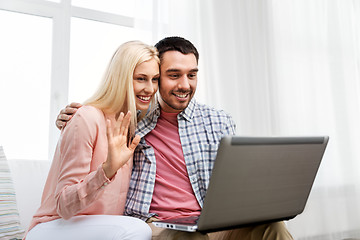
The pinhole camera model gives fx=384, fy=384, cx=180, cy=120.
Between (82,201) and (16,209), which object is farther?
(16,209)

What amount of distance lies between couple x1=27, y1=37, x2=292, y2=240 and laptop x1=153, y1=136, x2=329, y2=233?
0.15 metres

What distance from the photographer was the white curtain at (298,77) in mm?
2396

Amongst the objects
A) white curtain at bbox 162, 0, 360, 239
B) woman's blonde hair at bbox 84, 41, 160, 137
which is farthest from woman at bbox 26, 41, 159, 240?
white curtain at bbox 162, 0, 360, 239

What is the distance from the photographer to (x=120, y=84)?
1378mm

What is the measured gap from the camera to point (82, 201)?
1.12 m

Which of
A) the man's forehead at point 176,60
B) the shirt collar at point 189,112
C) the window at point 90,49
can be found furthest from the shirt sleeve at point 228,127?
the window at point 90,49

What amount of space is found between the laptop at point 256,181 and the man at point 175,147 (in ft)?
0.81

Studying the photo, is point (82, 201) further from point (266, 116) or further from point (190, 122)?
point (266, 116)

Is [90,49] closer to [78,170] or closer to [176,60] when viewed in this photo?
[176,60]

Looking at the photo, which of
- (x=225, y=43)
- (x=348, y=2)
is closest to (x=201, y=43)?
(x=225, y=43)

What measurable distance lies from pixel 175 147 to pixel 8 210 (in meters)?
0.69

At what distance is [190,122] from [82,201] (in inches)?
24.4

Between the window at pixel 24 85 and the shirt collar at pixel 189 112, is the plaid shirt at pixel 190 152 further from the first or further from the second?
the window at pixel 24 85

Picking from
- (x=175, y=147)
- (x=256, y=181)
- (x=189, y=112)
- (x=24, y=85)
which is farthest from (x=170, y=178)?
(x=24, y=85)
